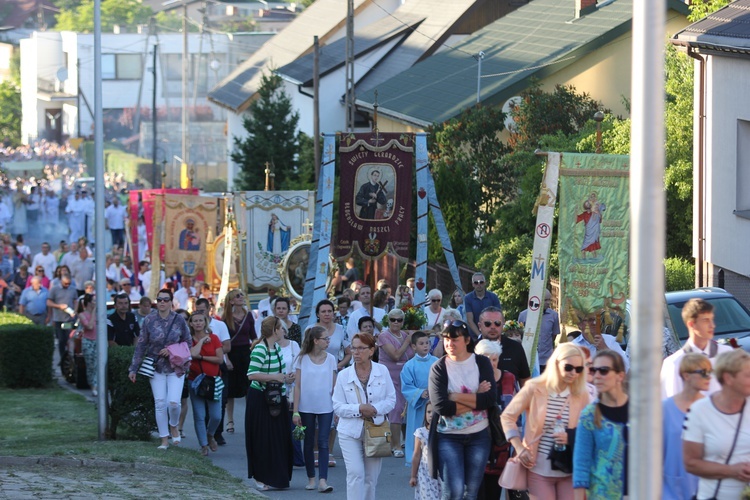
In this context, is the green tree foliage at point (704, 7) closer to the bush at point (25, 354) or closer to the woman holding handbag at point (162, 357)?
the bush at point (25, 354)

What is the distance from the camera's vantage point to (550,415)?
29.0 feet

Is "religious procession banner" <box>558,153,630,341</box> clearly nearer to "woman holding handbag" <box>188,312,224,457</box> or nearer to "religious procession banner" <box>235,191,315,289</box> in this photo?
"woman holding handbag" <box>188,312,224,457</box>

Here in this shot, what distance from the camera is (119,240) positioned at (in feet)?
137

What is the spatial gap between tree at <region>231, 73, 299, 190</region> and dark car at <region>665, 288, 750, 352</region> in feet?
98.2

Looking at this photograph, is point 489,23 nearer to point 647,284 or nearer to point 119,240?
point 119,240

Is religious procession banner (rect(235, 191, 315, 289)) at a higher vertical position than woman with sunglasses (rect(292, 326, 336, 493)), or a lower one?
higher

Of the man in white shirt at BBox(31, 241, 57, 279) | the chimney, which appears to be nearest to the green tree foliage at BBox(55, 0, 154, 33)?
the chimney

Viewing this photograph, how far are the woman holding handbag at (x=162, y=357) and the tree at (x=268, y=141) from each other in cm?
3160

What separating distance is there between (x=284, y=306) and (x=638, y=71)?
10111 mm

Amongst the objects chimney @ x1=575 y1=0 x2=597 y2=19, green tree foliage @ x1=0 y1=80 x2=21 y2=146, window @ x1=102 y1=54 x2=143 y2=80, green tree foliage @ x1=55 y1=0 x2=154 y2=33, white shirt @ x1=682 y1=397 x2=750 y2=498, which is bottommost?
white shirt @ x1=682 y1=397 x2=750 y2=498

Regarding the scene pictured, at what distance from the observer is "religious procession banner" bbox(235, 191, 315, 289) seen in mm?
25375

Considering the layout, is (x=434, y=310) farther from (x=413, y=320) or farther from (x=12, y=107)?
(x=12, y=107)

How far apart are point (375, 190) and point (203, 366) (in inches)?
193

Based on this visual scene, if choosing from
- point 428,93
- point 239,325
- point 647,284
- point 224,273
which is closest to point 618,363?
point 647,284
